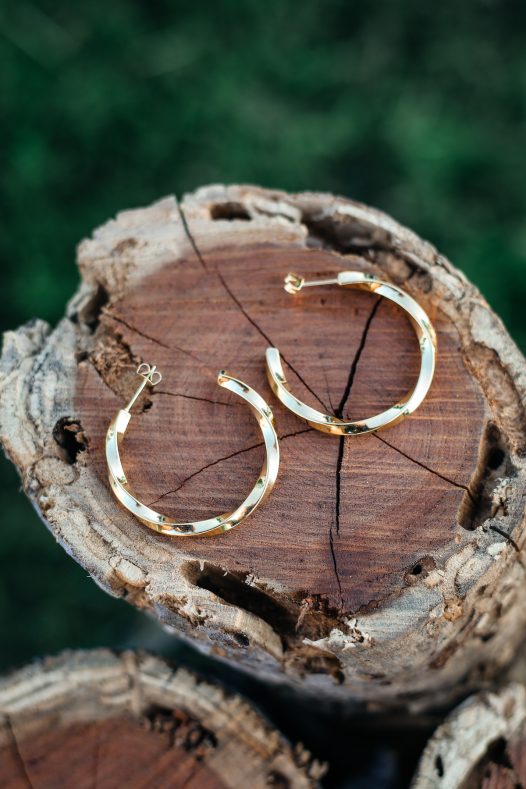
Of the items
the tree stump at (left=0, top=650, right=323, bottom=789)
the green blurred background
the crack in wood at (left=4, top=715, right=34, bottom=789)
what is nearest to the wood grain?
the tree stump at (left=0, top=650, right=323, bottom=789)

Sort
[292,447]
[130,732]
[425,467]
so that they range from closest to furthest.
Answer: [425,467] → [292,447] → [130,732]

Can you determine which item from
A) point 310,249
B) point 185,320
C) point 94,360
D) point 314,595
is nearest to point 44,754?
point 314,595

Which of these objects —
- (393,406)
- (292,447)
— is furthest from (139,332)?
(393,406)

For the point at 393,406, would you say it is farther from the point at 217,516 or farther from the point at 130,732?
the point at 130,732

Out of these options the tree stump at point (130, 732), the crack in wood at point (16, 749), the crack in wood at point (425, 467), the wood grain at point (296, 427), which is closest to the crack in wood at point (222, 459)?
the wood grain at point (296, 427)

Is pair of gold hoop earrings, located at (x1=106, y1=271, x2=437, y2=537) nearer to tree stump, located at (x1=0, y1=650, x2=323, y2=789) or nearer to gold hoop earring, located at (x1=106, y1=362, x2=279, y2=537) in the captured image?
gold hoop earring, located at (x1=106, y1=362, x2=279, y2=537)

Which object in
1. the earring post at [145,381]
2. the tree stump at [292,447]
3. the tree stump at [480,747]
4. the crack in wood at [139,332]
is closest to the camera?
the tree stump at [292,447]

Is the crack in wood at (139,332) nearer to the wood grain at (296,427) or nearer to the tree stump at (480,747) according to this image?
the wood grain at (296,427)
